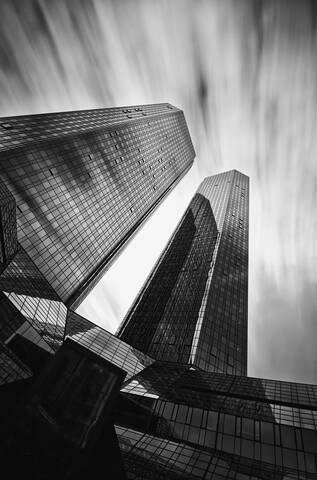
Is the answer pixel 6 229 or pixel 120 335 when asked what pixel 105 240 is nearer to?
pixel 120 335

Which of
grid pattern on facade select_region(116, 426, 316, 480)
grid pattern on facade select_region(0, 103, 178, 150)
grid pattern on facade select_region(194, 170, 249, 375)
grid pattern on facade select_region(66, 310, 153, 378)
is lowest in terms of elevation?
grid pattern on facade select_region(194, 170, 249, 375)

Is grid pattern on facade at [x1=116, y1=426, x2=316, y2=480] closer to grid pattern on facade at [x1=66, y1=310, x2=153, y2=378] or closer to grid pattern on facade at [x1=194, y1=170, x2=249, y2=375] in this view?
grid pattern on facade at [x1=66, y1=310, x2=153, y2=378]

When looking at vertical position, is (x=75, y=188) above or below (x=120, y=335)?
above

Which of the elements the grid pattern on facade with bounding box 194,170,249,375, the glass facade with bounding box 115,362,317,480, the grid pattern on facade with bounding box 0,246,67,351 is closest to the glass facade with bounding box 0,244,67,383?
the grid pattern on facade with bounding box 0,246,67,351

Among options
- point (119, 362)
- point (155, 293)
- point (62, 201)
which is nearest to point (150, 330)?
point (155, 293)

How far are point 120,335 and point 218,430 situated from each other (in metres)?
62.4

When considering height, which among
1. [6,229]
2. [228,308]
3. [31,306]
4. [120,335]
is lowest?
[228,308]

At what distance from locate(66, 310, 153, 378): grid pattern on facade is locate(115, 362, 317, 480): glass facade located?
5.55 m

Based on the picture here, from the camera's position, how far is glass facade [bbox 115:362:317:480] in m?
27.5

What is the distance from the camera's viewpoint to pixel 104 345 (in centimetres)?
5259

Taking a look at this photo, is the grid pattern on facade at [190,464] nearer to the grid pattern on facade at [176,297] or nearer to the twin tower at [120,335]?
the twin tower at [120,335]

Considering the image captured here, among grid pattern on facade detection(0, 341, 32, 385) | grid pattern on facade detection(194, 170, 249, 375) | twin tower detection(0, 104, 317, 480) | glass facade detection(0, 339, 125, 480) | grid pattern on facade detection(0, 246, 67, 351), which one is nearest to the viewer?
glass facade detection(0, 339, 125, 480)

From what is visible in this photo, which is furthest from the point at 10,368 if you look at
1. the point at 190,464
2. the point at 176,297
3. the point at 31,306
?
the point at 176,297

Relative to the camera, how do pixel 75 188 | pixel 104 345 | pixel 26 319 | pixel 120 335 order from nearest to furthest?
pixel 26 319 → pixel 104 345 → pixel 75 188 → pixel 120 335
